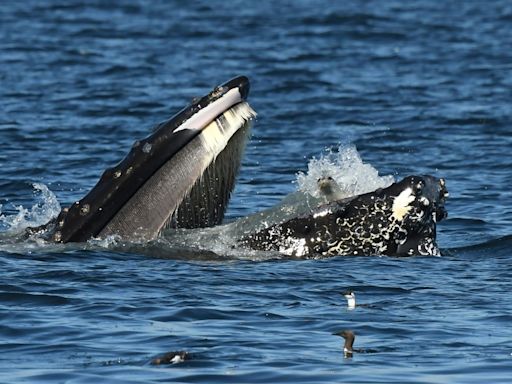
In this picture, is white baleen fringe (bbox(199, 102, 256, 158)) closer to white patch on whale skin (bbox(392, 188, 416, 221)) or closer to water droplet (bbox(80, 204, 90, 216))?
water droplet (bbox(80, 204, 90, 216))

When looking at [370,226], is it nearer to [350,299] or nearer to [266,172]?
[350,299]

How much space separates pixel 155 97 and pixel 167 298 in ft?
42.3

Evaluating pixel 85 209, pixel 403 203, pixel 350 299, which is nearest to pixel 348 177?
pixel 403 203

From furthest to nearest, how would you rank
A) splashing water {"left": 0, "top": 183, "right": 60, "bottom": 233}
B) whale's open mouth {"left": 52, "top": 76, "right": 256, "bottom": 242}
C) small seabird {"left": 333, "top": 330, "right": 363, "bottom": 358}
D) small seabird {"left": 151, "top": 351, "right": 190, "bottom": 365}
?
splashing water {"left": 0, "top": 183, "right": 60, "bottom": 233} → whale's open mouth {"left": 52, "top": 76, "right": 256, "bottom": 242} → small seabird {"left": 333, "top": 330, "right": 363, "bottom": 358} → small seabird {"left": 151, "top": 351, "right": 190, "bottom": 365}

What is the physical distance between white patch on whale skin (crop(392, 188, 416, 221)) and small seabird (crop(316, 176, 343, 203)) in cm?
68

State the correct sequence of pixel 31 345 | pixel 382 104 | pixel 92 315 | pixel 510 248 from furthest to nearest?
pixel 382 104, pixel 510 248, pixel 92 315, pixel 31 345

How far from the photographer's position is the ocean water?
9305mm

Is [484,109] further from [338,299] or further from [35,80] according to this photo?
[338,299]

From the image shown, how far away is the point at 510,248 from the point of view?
505 inches

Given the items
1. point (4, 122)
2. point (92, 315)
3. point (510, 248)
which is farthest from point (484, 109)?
point (92, 315)

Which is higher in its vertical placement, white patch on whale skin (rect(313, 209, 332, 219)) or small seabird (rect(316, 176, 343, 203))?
small seabird (rect(316, 176, 343, 203))

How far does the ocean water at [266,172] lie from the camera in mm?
9305

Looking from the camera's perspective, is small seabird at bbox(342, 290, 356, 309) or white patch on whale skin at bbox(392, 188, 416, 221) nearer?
small seabird at bbox(342, 290, 356, 309)

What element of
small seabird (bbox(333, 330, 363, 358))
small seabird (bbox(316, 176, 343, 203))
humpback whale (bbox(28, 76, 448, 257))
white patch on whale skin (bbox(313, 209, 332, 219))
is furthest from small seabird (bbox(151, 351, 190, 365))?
small seabird (bbox(316, 176, 343, 203))
